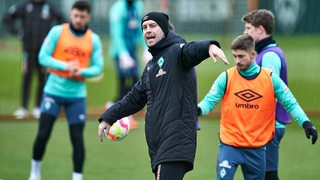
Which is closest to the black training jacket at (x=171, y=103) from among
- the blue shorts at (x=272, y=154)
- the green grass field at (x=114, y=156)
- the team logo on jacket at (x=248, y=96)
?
the team logo on jacket at (x=248, y=96)

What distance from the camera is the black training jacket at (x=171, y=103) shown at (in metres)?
6.99

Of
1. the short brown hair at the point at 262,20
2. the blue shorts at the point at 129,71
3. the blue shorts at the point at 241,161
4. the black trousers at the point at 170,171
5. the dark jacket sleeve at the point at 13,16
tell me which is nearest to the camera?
the black trousers at the point at 170,171

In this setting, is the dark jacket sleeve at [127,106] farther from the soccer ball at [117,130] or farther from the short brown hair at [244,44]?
the short brown hair at [244,44]

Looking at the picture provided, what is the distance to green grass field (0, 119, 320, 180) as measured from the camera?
34.5 feet

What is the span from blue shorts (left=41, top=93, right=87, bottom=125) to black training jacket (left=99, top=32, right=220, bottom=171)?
272 centimetres

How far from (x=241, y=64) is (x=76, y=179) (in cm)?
279

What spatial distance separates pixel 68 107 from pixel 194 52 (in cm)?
348

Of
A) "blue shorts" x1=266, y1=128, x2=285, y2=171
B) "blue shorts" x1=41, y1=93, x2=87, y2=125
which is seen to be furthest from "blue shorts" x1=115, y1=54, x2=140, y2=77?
"blue shorts" x1=266, y1=128, x2=285, y2=171

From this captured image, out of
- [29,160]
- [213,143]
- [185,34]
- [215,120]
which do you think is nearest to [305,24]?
[185,34]

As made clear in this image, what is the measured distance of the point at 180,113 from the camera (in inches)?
277

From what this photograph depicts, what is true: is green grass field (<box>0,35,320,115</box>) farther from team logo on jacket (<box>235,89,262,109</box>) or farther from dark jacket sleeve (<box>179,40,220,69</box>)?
dark jacket sleeve (<box>179,40,220,69</box>)

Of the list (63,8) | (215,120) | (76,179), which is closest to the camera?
(76,179)

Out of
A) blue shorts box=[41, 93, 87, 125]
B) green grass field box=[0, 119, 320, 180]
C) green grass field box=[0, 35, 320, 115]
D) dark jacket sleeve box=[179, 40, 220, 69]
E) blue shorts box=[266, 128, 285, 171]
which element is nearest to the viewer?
dark jacket sleeve box=[179, 40, 220, 69]

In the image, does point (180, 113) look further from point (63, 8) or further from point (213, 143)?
point (63, 8)
